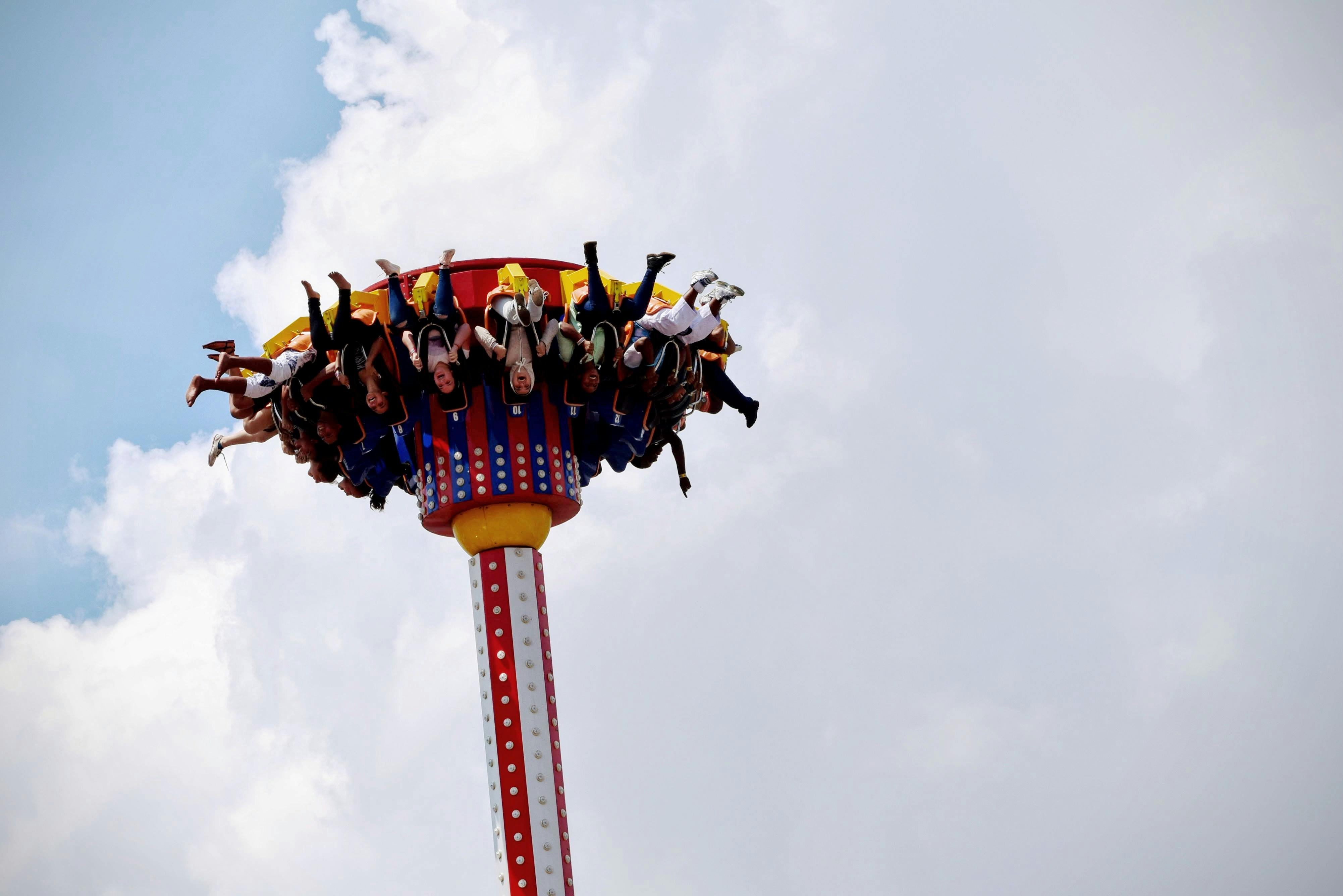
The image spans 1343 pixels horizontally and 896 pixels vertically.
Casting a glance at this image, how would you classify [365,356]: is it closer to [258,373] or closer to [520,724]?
[258,373]

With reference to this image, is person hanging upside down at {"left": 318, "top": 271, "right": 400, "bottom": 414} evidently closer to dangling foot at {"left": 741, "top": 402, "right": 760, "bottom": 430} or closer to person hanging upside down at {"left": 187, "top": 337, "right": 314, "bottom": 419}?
person hanging upside down at {"left": 187, "top": 337, "right": 314, "bottom": 419}

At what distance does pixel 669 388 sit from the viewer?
1622cm

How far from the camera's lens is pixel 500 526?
16.0 m

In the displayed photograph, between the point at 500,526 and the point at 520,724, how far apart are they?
6.61 feet

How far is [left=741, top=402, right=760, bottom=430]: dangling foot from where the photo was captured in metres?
17.6

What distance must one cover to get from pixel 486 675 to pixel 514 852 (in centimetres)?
175

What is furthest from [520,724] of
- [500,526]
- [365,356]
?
[365,356]

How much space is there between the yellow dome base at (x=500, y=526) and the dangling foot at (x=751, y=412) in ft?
9.26

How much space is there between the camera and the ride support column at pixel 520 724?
48.8 feet

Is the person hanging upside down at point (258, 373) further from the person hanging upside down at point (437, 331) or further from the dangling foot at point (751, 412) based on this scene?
the dangling foot at point (751, 412)

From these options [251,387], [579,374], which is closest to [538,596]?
[579,374]

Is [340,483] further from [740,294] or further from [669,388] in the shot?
[740,294]

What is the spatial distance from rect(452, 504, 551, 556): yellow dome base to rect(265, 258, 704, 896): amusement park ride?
11 millimetres

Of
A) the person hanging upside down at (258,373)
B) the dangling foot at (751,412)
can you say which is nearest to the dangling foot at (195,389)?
the person hanging upside down at (258,373)
